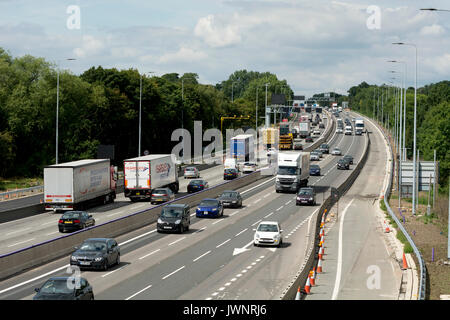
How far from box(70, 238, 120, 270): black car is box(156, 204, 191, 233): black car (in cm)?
1123

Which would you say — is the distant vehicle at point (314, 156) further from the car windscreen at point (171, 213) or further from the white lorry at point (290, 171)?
the car windscreen at point (171, 213)

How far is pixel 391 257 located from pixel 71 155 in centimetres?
6407

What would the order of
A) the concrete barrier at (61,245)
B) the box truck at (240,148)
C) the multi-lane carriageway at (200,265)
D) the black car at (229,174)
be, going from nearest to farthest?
the multi-lane carriageway at (200,265), the concrete barrier at (61,245), the black car at (229,174), the box truck at (240,148)

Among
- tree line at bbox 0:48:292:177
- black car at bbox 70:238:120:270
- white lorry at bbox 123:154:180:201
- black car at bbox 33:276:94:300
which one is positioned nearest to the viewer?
black car at bbox 33:276:94:300

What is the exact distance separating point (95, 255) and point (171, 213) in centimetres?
1334

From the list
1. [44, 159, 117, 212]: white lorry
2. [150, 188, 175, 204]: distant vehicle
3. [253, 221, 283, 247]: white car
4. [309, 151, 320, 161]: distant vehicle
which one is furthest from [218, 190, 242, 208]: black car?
[309, 151, 320, 161]: distant vehicle

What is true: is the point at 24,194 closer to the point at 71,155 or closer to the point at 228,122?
the point at 71,155

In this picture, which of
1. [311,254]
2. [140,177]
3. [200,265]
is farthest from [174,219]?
[140,177]

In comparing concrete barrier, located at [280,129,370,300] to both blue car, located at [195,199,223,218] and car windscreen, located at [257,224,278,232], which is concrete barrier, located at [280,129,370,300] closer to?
car windscreen, located at [257,224,278,232]

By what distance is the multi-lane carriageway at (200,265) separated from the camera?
25.0 meters

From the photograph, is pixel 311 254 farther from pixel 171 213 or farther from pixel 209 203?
pixel 209 203

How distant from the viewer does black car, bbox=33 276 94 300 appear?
20.0 m

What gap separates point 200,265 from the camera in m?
30.9

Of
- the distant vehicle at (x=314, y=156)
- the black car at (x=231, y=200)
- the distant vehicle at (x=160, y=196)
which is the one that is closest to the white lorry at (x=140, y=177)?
the distant vehicle at (x=160, y=196)
